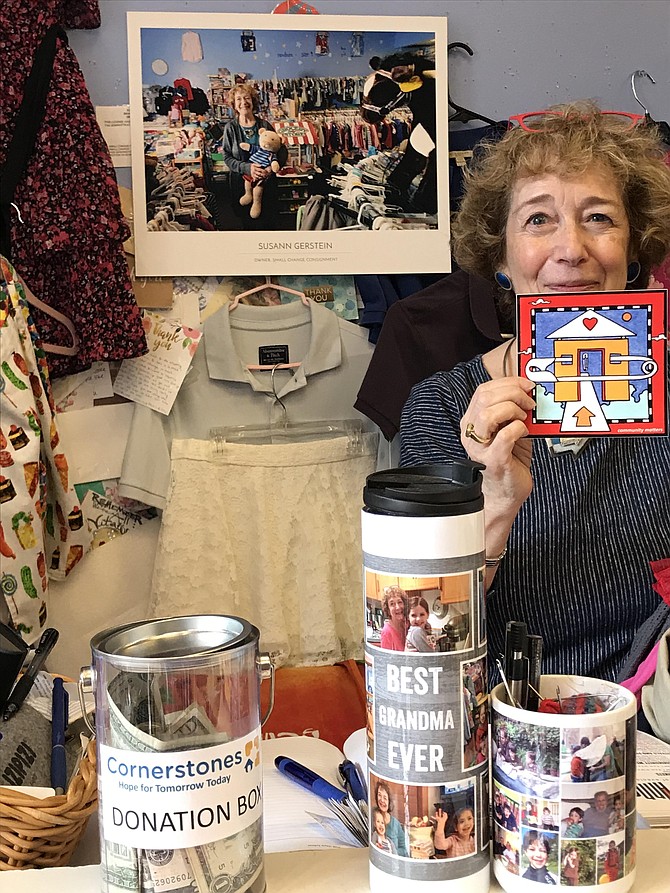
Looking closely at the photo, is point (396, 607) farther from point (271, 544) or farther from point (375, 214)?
point (375, 214)

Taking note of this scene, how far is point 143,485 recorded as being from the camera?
1933mm

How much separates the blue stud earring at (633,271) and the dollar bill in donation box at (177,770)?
1.19m

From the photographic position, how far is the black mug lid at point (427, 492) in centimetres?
52

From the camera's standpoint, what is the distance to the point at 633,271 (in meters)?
1.51

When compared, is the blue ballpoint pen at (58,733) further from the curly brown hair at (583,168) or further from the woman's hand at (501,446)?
the curly brown hair at (583,168)

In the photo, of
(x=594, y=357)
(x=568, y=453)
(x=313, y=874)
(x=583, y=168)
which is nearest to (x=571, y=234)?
(x=583, y=168)

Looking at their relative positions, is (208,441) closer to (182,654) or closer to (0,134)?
(0,134)

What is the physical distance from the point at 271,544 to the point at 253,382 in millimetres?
369

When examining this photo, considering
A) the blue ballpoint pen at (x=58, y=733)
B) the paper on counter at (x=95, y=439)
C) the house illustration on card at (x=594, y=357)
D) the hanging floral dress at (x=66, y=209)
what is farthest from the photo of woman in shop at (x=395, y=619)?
the paper on counter at (x=95, y=439)

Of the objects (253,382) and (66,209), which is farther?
(253,382)

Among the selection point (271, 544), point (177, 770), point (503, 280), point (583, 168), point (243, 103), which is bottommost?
point (271, 544)

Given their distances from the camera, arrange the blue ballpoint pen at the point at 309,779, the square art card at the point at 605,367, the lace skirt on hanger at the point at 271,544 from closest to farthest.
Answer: the blue ballpoint pen at the point at 309,779 < the square art card at the point at 605,367 < the lace skirt on hanger at the point at 271,544

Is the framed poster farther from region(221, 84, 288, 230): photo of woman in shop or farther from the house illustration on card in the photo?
the house illustration on card

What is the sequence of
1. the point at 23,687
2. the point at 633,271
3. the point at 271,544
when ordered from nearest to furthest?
the point at 23,687 < the point at 633,271 < the point at 271,544
